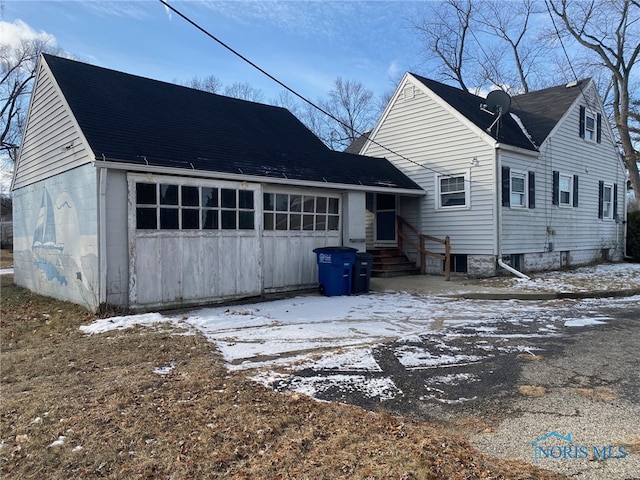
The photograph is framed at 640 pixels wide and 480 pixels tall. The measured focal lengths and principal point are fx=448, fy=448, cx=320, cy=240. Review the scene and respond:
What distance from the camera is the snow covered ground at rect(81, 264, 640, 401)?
5.05m

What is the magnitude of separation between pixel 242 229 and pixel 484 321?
5.33 metres

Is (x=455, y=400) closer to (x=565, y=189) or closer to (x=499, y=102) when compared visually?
(x=499, y=102)

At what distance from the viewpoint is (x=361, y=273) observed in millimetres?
10789

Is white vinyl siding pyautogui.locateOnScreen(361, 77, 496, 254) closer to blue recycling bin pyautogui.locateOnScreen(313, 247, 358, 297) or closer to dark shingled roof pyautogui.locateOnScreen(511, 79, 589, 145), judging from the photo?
dark shingled roof pyautogui.locateOnScreen(511, 79, 589, 145)

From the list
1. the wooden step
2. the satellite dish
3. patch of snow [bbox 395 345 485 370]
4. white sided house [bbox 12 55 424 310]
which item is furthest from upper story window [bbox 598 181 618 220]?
patch of snow [bbox 395 345 485 370]

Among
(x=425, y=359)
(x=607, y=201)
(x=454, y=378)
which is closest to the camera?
(x=454, y=378)

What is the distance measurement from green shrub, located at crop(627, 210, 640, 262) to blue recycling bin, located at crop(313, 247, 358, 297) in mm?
14957

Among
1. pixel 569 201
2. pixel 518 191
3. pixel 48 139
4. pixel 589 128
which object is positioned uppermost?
pixel 589 128

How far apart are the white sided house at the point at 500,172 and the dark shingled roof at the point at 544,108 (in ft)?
0.12

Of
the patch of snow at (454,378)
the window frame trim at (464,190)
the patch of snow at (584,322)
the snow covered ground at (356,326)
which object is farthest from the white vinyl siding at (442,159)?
A: the patch of snow at (454,378)

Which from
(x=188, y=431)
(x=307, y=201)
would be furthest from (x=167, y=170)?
(x=188, y=431)

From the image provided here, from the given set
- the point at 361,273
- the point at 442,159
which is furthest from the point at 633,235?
the point at 361,273

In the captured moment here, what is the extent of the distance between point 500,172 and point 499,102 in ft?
8.78

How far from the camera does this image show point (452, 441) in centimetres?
315
